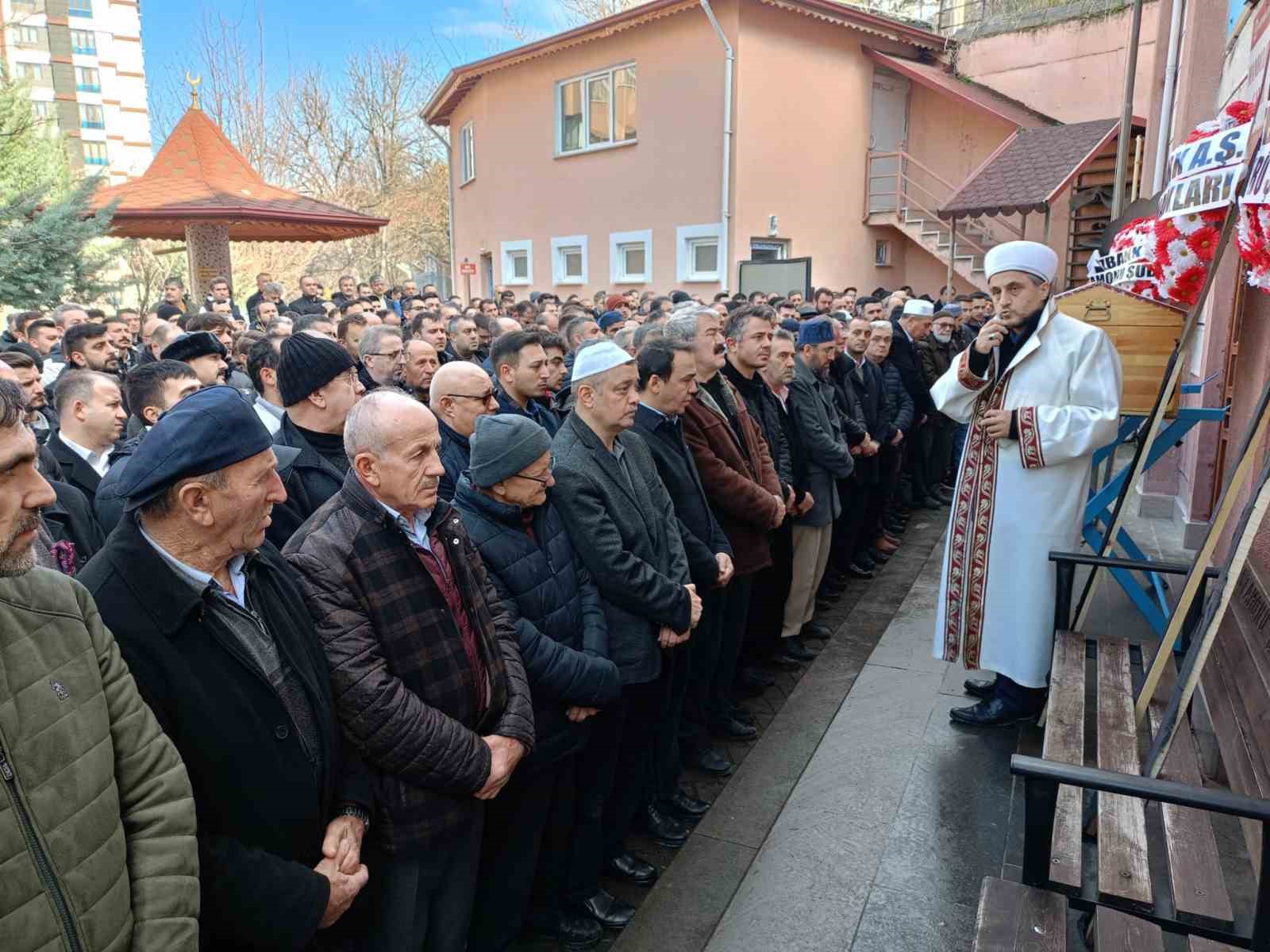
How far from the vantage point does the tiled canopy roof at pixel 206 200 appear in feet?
43.7

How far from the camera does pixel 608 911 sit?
2980 mm

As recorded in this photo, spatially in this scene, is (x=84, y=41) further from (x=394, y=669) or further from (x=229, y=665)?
(x=229, y=665)

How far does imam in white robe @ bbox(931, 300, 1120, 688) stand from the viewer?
3.80 metres

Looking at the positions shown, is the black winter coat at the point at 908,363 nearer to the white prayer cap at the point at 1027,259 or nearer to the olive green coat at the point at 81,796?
the white prayer cap at the point at 1027,259

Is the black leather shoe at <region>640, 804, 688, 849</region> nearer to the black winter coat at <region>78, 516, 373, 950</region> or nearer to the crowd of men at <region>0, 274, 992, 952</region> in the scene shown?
the crowd of men at <region>0, 274, 992, 952</region>

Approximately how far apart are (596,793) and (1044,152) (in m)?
13.9

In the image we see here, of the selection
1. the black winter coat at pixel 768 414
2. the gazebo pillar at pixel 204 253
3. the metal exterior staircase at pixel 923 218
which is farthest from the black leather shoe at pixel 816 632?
the gazebo pillar at pixel 204 253

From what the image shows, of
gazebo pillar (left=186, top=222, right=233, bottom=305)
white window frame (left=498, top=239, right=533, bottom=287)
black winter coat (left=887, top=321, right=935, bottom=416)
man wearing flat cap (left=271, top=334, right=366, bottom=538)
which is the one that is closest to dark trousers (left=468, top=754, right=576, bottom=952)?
man wearing flat cap (left=271, top=334, right=366, bottom=538)

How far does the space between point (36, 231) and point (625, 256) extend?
10.1 meters

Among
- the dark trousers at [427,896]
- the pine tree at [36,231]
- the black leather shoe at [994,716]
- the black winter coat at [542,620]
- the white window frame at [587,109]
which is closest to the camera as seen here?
the dark trousers at [427,896]

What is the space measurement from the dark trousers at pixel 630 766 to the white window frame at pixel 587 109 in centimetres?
1547

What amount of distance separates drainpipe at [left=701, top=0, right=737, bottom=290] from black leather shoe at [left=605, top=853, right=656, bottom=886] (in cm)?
1345

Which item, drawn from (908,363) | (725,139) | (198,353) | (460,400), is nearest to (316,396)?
(460,400)

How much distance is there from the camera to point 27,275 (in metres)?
11.3
